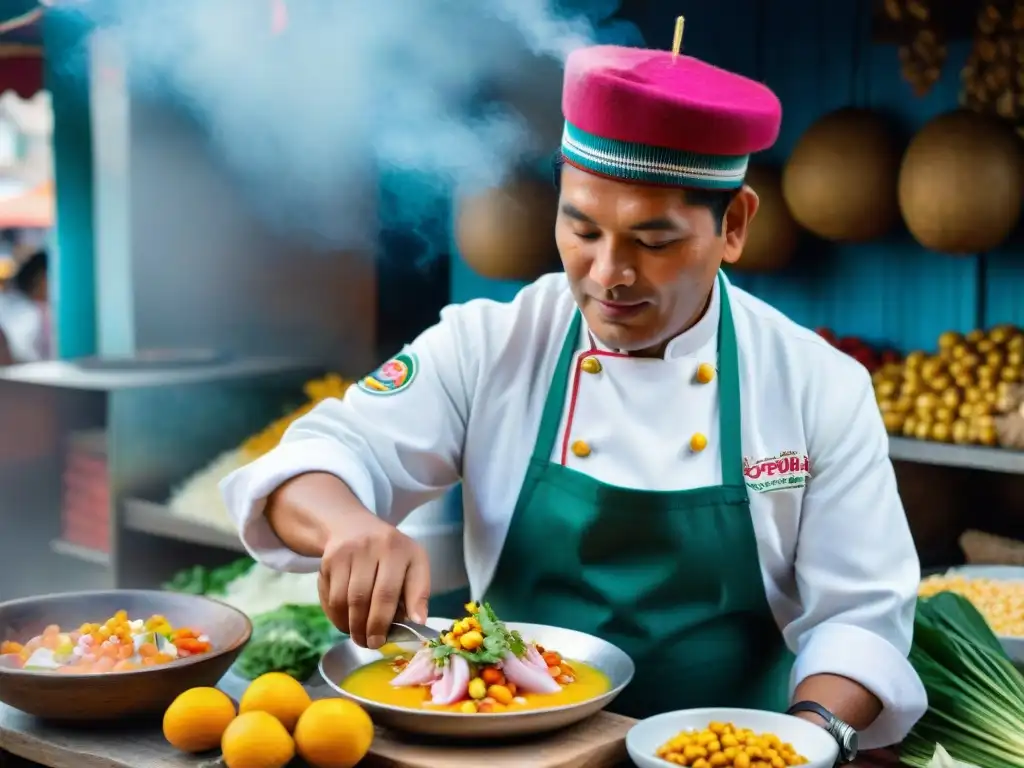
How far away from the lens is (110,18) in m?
5.01

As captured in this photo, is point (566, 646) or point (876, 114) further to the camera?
point (876, 114)

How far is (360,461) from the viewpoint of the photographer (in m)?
2.08

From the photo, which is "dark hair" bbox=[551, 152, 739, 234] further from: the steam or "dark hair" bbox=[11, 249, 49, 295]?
"dark hair" bbox=[11, 249, 49, 295]

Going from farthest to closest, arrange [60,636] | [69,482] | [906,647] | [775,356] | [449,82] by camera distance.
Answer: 1. [69,482]
2. [449,82]
3. [775,356]
4. [906,647]
5. [60,636]

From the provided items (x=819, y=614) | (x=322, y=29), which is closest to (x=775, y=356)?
(x=819, y=614)

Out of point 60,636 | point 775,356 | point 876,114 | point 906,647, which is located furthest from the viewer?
point 876,114

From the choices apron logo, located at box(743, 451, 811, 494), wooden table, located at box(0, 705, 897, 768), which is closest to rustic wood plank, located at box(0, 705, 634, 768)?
wooden table, located at box(0, 705, 897, 768)

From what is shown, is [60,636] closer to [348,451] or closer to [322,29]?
[348,451]

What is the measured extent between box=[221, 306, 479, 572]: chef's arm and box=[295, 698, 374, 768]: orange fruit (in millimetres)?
326

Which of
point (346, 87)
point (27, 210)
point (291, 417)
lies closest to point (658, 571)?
point (291, 417)

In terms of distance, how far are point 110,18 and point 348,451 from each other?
3591 mm

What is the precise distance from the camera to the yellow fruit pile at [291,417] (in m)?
4.59

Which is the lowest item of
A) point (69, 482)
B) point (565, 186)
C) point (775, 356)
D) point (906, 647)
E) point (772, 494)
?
point (69, 482)

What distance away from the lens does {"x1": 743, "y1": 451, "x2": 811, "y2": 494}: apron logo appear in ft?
6.60
